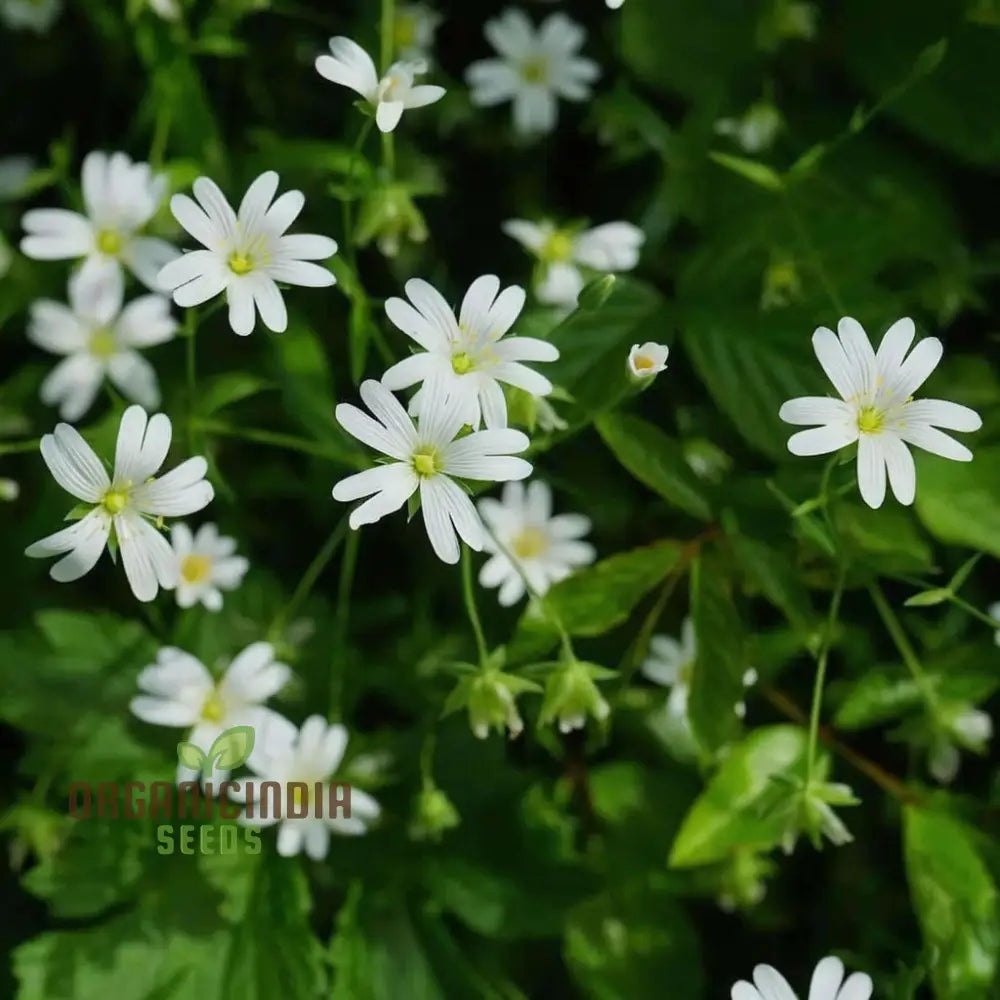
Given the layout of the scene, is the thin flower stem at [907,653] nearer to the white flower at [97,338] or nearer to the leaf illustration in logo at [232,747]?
the leaf illustration in logo at [232,747]

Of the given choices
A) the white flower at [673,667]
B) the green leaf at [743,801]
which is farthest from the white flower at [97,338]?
the green leaf at [743,801]

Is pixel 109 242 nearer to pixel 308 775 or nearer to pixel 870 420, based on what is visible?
pixel 308 775

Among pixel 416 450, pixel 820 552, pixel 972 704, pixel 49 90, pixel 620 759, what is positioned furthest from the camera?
pixel 49 90

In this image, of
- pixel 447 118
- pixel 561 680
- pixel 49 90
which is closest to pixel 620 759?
pixel 561 680

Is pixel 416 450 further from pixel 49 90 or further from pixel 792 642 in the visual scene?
pixel 49 90

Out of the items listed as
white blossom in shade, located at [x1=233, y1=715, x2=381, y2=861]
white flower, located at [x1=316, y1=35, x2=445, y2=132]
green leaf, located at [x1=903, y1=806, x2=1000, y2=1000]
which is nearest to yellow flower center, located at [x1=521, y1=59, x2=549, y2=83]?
white flower, located at [x1=316, y1=35, x2=445, y2=132]

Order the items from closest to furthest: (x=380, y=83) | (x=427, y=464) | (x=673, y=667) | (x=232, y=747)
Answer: (x=427, y=464)
(x=380, y=83)
(x=232, y=747)
(x=673, y=667)

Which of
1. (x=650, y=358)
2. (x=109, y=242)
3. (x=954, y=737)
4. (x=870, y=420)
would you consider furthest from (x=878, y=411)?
(x=109, y=242)

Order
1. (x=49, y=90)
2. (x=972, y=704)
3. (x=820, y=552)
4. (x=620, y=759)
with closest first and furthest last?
(x=820, y=552)
(x=972, y=704)
(x=620, y=759)
(x=49, y=90)
